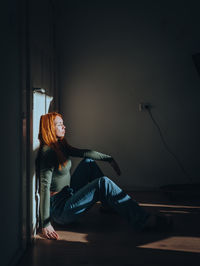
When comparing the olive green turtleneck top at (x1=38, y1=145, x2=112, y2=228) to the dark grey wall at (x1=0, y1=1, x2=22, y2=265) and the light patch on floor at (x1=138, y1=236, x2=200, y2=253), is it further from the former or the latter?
the light patch on floor at (x1=138, y1=236, x2=200, y2=253)

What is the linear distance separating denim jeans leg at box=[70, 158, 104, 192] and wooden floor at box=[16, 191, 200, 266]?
0.92 ft

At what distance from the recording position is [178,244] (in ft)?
6.12

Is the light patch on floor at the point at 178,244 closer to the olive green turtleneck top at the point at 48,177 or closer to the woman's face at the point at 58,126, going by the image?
the olive green turtleneck top at the point at 48,177

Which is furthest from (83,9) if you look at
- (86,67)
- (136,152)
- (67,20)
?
(136,152)

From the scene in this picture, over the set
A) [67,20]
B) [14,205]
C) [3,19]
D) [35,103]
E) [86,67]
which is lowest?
[14,205]

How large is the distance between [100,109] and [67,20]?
1069mm

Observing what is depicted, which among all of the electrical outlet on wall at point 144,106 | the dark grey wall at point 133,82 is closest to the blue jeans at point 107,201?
the dark grey wall at point 133,82

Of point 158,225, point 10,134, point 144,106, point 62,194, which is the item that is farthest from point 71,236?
point 144,106

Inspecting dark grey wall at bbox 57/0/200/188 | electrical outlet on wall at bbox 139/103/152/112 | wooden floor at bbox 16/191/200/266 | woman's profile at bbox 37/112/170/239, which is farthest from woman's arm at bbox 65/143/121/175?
electrical outlet on wall at bbox 139/103/152/112

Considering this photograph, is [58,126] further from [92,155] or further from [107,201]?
[107,201]

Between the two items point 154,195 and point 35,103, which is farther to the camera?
point 154,195

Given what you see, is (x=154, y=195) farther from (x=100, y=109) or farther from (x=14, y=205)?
(x=14, y=205)

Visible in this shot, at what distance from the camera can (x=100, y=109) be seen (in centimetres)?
332

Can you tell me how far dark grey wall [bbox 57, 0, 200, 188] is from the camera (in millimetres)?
3232
